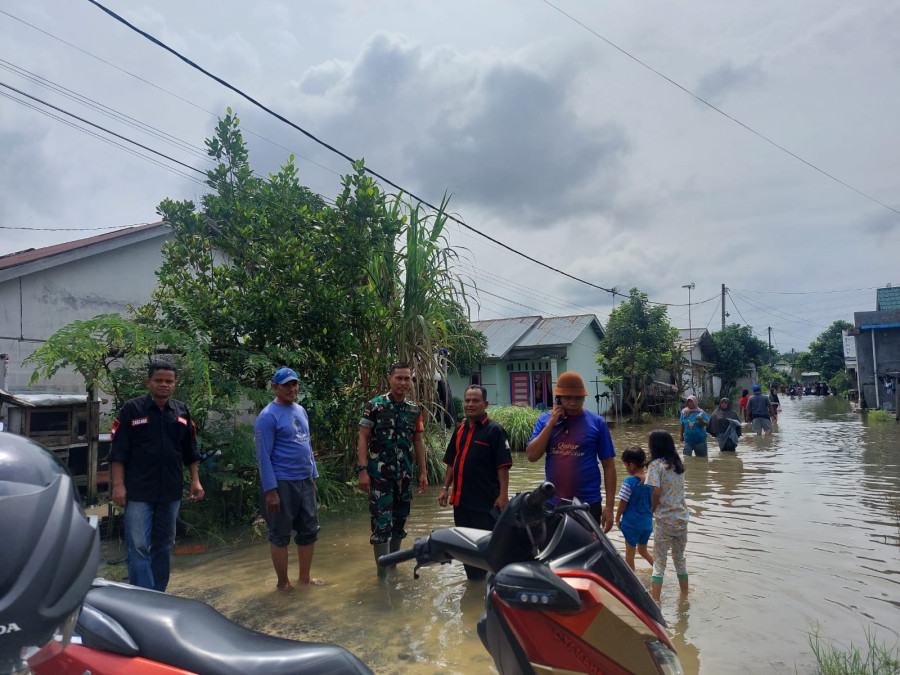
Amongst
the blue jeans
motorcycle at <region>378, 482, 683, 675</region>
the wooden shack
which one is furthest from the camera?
the wooden shack

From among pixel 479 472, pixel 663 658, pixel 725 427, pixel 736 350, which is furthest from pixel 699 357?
pixel 663 658

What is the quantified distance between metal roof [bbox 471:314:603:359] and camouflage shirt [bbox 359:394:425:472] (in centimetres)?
1973

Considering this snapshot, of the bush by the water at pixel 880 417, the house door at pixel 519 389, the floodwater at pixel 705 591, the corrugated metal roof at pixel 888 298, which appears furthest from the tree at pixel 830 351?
the floodwater at pixel 705 591

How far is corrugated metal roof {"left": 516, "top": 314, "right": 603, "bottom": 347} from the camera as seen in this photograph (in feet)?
84.1

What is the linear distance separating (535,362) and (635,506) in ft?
69.2

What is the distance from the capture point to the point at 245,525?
Answer: 22.7 feet

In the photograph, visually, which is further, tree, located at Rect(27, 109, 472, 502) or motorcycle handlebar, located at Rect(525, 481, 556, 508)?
tree, located at Rect(27, 109, 472, 502)

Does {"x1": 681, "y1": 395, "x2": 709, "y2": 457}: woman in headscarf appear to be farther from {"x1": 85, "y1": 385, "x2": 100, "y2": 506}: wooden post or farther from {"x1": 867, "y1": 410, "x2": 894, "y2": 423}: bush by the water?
{"x1": 867, "y1": 410, "x2": 894, "y2": 423}: bush by the water

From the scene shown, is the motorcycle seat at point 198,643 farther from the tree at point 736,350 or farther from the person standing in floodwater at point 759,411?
the tree at point 736,350

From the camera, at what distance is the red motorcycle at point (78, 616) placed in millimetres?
1216

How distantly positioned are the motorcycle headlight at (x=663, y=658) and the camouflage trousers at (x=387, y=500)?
3.66m

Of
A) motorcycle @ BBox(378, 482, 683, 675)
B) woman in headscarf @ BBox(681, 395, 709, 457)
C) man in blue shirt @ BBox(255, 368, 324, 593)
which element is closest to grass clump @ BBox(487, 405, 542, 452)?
woman in headscarf @ BBox(681, 395, 709, 457)

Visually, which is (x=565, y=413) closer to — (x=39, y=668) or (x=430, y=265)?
(x=39, y=668)

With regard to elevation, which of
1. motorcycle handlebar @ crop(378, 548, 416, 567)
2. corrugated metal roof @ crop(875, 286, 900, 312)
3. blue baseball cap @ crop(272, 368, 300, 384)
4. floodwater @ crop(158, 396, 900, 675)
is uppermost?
corrugated metal roof @ crop(875, 286, 900, 312)
